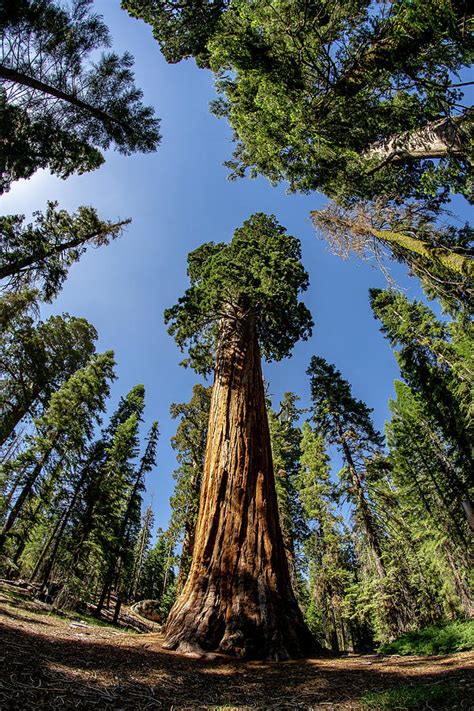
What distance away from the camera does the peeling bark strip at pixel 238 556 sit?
209 inches

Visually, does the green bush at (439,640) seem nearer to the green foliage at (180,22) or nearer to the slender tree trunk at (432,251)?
the slender tree trunk at (432,251)

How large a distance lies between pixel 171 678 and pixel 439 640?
270 inches

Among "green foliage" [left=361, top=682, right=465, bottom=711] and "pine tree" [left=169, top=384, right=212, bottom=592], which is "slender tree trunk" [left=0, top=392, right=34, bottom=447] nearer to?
"pine tree" [left=169, top=384, right=212, bottom=592]

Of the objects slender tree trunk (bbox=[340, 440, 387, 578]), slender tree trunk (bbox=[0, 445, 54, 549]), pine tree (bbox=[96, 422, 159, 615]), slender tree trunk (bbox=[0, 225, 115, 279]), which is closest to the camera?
slender tree trunk (bbox=[0, 225, 115, 279])

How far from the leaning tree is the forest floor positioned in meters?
0.58

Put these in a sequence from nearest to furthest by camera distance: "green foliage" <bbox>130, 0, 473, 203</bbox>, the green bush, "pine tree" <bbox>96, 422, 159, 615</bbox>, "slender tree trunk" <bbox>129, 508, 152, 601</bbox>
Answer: "green foliage" <bbox>130, 0, 473, 203</bbox> < the green bush < "pine tree" <bbox>96, 422, 159, 615</bbox> < "slender tree trunk" <bbox>129, 508, 152, 601</bbox>

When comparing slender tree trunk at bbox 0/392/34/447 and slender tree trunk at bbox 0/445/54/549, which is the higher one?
slender tree trunk at bbox 0/392/34/447

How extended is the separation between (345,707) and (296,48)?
26.5 feet

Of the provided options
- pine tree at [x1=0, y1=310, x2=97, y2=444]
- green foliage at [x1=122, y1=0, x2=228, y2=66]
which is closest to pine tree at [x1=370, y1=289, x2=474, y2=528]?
green foliage at [x1=122, y1=0, x2=228, y2=66]

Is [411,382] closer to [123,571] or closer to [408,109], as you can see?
[408,109]

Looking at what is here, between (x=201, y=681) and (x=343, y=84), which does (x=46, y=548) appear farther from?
(x=343, y=84)

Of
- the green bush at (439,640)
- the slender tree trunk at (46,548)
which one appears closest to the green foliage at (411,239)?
the green bush at (439,640)

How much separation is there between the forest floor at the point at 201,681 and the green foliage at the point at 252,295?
7.00m

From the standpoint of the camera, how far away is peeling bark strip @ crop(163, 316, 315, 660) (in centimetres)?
531
